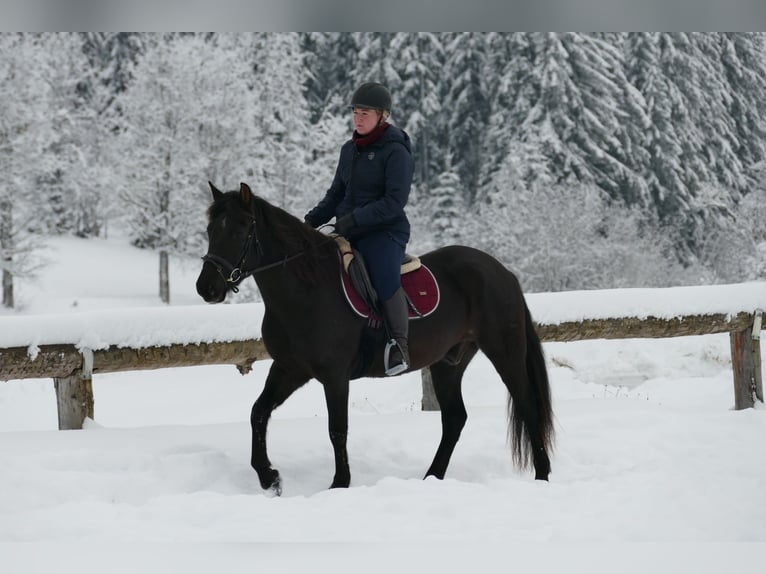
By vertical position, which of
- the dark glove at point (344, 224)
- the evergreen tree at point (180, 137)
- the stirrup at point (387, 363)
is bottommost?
the stirrup at point (387, 363)

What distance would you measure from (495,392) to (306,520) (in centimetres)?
790

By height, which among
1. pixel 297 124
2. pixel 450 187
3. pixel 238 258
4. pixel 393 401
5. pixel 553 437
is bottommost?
pixel 393 401

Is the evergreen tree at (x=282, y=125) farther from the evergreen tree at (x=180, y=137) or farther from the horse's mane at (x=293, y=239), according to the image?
the horse's mane at (x=293, y=239)

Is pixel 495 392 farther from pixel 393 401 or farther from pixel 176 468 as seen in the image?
pixel 176 468

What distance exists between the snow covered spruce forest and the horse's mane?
20232 mm

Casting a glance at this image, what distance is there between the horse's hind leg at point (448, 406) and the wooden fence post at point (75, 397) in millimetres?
2352

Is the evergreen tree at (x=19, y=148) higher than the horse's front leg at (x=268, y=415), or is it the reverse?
the evergreen tree at (x=19, y=148)

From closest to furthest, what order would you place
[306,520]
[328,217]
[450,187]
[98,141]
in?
[306,520] → [328,217] → [450,187] → [98,141]

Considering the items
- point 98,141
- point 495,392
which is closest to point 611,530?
point 495,392

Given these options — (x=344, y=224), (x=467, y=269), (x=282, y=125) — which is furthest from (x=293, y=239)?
(x=282, y=125)

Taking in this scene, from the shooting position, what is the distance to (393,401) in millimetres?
11039

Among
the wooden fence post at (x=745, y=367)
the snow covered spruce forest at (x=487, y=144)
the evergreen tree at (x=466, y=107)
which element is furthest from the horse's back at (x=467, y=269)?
the evergreen tree at (x=466, y=107)

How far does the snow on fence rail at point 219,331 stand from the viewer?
5.28m

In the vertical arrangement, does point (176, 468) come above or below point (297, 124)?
below
